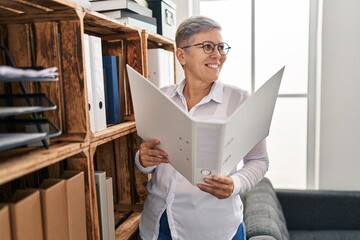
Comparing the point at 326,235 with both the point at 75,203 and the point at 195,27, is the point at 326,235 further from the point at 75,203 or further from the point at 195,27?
the point at 75,203

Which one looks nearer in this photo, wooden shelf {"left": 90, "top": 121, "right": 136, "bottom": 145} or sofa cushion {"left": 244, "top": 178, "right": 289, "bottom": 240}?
wooden shelf {"left": 90, "top": 121, "right": 136, "bottom": 145}

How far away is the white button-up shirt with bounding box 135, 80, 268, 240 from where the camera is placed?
1.30m

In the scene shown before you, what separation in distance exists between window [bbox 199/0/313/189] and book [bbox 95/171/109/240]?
5.67ft

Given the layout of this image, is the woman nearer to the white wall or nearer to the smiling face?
the smiling face

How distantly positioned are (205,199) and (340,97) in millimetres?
1751

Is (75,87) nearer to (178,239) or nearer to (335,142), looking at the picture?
(178,239)

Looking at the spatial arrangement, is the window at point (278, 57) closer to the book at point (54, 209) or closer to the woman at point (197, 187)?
the woman at point (197, 187)

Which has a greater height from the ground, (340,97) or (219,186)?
(340,97)

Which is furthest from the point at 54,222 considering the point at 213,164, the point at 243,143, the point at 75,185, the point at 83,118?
the point at 243,143

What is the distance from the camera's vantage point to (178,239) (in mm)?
1332

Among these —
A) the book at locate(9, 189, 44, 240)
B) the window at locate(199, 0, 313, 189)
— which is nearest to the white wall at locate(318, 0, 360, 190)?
the window at locate(199, 0, 313, 189)

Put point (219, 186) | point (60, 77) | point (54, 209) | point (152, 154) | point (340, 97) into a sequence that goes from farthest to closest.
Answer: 1. point (340, 97)
2. point (152, 154)
3. point (219, 186)
4. point (60, 77)
5. point (54, 209)

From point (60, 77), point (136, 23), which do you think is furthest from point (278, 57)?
point (60, 77)

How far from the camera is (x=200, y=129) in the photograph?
978mm
